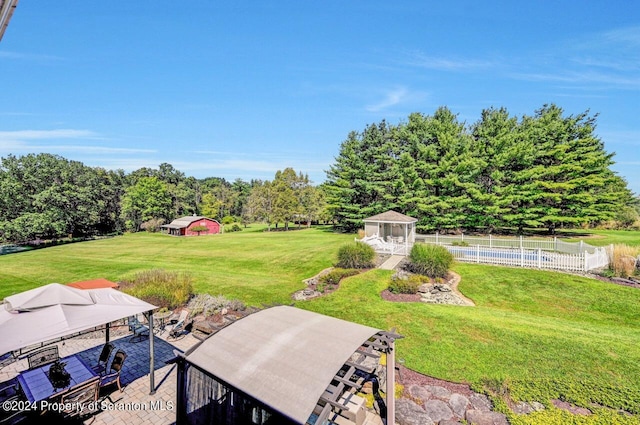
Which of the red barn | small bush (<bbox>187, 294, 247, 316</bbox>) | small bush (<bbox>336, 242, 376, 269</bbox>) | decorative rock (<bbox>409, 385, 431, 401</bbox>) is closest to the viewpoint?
decorative rock (<bbox>409, 385, 431, 401</bbox>)

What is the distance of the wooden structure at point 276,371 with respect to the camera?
3.66 meters

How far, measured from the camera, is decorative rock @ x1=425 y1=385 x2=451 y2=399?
6.53 m

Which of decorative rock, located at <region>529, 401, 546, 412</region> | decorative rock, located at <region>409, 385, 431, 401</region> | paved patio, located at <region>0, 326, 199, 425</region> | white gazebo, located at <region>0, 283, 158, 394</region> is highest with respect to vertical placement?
white gazebo, located at <region>0, 283, 158, 394</region>

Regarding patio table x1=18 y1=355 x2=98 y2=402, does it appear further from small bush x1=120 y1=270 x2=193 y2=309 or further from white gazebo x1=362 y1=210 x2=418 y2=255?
white gazebo x1=362 y1=210 x2=418 y2=255

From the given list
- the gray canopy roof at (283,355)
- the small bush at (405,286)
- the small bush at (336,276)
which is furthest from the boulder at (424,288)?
the gray canopy roof at (283,355)

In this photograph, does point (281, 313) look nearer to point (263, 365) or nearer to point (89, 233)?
point (263, 365)

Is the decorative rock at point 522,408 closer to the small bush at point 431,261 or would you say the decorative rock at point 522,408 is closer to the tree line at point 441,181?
the small bush at point 431,261

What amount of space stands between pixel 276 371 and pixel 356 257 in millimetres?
Answer: 13740

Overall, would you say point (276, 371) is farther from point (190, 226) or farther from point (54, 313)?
point (190, 226)

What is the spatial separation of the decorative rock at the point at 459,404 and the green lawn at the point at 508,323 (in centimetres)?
59

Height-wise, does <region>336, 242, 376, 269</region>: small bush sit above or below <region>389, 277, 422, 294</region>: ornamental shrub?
above

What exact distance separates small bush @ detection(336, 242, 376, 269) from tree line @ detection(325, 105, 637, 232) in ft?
50.2

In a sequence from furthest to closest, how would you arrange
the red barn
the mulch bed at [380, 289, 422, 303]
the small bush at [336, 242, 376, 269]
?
the red barn < the small bush at [336, 242, 376, 269] < the mulch bed at [380, 289, 422, 303]

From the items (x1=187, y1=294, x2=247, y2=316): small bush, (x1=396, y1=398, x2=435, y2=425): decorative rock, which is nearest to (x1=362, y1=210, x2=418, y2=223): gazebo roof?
(x1=187, y1=294, x2=247, y2=316): small bush
